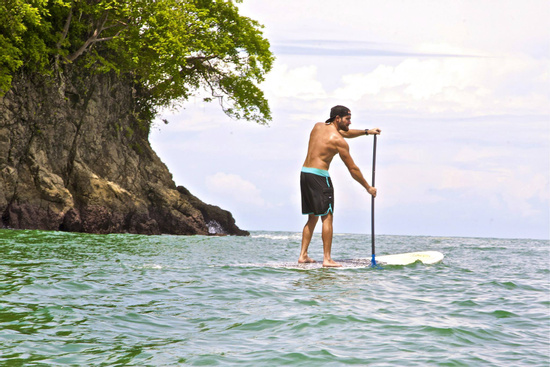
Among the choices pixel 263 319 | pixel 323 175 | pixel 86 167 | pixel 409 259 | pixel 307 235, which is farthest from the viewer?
pixel 86 167

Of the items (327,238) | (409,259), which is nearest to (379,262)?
(409,259)

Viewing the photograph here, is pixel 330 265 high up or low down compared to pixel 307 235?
down

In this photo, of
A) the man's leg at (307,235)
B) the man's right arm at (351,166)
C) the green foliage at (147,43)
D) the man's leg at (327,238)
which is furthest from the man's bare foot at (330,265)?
the green foliage at (147,43)

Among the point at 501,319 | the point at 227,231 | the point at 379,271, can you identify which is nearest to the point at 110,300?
the point at 501,319

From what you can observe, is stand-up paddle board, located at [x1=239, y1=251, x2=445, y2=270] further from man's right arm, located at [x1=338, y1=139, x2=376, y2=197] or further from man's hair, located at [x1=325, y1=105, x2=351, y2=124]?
man's hair, located at [x1=325, y1=105, x2=351, y2=124]

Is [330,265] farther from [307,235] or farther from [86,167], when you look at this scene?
[86,167]

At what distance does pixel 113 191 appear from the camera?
81.1 feet

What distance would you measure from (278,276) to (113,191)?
18783mm

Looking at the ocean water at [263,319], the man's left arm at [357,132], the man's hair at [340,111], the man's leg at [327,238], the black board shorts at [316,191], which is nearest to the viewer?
the ocean water at [263,319]

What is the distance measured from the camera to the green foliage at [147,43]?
69.7 ft

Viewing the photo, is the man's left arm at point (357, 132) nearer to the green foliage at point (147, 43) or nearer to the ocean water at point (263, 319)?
the ocean water at point (263, 319)

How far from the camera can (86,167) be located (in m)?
24.9

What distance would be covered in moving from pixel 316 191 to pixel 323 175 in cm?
31

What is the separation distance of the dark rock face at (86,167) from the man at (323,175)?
614 inches
